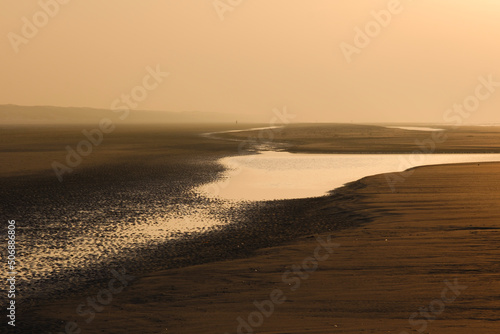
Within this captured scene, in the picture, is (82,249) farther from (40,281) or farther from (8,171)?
(8,171)

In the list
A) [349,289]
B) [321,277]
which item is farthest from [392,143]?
[349,289]

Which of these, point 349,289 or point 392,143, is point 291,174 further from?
point 392,143

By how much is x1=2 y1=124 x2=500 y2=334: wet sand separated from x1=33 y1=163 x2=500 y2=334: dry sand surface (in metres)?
0.03

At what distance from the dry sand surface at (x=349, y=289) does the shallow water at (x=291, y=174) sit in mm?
11332

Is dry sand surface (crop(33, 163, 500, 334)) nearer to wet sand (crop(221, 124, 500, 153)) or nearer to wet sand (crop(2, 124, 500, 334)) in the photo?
wet sand (crop(2, 124, 500, 334))

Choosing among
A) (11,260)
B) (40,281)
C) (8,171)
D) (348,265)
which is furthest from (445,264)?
(8,171)

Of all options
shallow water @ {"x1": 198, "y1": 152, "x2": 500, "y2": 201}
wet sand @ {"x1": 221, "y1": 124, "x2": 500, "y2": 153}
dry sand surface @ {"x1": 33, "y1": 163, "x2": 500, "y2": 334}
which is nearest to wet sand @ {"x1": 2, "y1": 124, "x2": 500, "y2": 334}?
dry sand surface @ {"x1": 33, "y1": 163, "x2": 500, "y2": 334}

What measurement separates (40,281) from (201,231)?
689 centimetres

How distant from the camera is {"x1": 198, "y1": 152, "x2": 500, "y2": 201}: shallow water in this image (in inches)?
1116

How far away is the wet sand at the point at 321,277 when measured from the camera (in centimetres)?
980

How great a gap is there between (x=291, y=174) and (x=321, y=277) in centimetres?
→ 2498

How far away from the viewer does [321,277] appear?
1224 cm

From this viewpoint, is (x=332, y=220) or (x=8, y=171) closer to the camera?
(x=332, y=220)

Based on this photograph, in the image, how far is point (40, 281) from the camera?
1298 centimetres
